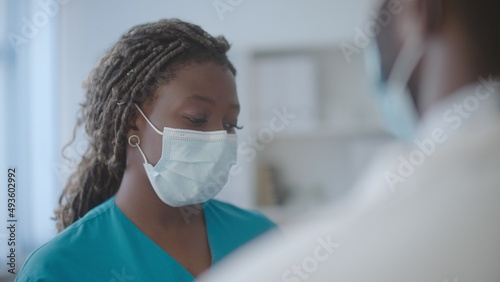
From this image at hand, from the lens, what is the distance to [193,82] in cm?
74

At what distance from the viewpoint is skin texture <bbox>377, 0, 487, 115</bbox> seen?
33 cm

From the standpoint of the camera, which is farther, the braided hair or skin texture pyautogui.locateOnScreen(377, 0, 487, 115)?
the braided hair

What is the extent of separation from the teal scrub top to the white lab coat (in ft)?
1.50

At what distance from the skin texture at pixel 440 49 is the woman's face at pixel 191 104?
44cm

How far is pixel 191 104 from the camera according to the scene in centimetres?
75

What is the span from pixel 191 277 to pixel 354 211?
0.52 m

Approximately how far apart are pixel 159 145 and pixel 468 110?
0.55m

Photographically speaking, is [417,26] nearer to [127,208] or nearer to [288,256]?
[288,256]
